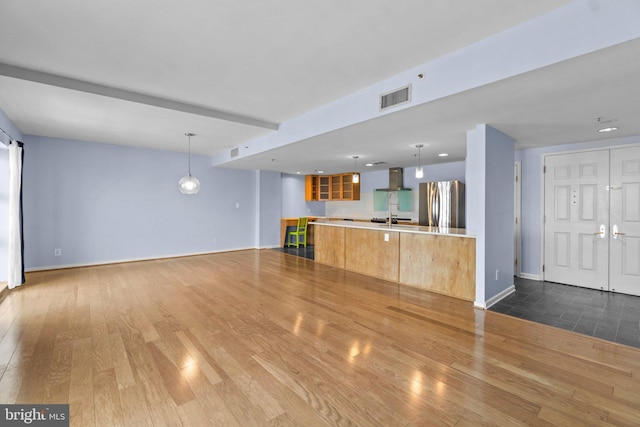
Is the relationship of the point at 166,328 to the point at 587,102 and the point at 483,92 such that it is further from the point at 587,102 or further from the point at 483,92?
the point at 587,102

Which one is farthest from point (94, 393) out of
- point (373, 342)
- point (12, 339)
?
point (373, 342)

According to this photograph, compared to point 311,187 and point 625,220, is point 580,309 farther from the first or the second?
point 311,187

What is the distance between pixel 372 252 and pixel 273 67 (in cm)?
352

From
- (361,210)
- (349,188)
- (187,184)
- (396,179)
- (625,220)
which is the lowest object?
(625,220)

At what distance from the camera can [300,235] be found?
8953mm

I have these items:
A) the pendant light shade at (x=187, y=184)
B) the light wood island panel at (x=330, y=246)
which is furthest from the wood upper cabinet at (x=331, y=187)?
the pendant light shade at (x=187, y=184)

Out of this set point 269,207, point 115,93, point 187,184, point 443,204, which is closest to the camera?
point 115,93

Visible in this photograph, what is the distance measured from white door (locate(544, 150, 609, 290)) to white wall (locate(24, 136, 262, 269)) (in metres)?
7.05

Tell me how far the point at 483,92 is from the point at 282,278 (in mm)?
3889

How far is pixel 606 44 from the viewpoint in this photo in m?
1.80

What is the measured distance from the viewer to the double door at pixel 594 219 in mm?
4148

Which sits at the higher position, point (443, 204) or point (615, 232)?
point (443, 204)

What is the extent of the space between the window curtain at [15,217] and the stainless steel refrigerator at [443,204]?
7.28m

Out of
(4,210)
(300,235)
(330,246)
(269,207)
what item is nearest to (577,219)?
(330,246)
